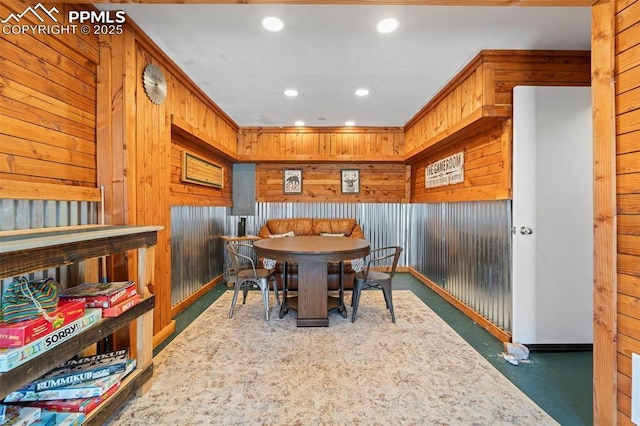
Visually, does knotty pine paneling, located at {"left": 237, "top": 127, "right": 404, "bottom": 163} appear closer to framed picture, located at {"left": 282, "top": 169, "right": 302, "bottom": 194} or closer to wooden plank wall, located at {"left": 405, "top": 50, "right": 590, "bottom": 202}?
framed picture, located at {"left": 282, "top": 169, "right": 302, "bottom": 194}

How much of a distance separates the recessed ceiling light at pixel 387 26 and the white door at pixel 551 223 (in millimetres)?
1292

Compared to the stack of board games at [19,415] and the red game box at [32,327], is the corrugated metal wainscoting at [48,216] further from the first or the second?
the stack of board games at [19,415]

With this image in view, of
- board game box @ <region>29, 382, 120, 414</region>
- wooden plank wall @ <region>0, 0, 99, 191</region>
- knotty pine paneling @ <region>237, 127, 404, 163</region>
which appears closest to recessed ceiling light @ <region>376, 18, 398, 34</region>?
wooden plank wall @ <region>0, 0, 99, 191</region>

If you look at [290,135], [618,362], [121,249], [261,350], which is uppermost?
[290,135]

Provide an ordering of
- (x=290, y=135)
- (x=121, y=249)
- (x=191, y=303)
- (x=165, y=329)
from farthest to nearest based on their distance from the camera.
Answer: (x=290, y=135) → (x=191, y=303) → (x=165, y=329) → (x=121, y=249)

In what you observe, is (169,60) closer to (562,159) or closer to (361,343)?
(361,343)

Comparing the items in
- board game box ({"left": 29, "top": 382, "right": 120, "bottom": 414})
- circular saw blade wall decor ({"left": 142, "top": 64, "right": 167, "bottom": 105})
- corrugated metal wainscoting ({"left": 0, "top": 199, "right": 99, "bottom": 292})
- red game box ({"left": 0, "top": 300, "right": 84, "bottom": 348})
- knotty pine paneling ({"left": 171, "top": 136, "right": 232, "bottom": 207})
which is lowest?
board game box ({"left": 29, "top": 382, "right": 120, "bottom": 414})

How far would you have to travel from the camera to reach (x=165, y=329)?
2.72 metres

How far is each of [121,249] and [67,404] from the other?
32.4 inches

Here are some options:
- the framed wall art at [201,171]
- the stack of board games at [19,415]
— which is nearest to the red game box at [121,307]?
the stack of board games at [19,415]

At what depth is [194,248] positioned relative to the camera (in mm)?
3855

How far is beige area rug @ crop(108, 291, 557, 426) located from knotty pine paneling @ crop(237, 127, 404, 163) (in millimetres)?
3275

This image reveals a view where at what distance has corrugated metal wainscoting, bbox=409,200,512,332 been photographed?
269 centimetres

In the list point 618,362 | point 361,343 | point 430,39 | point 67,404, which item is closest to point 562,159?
point 430,39
